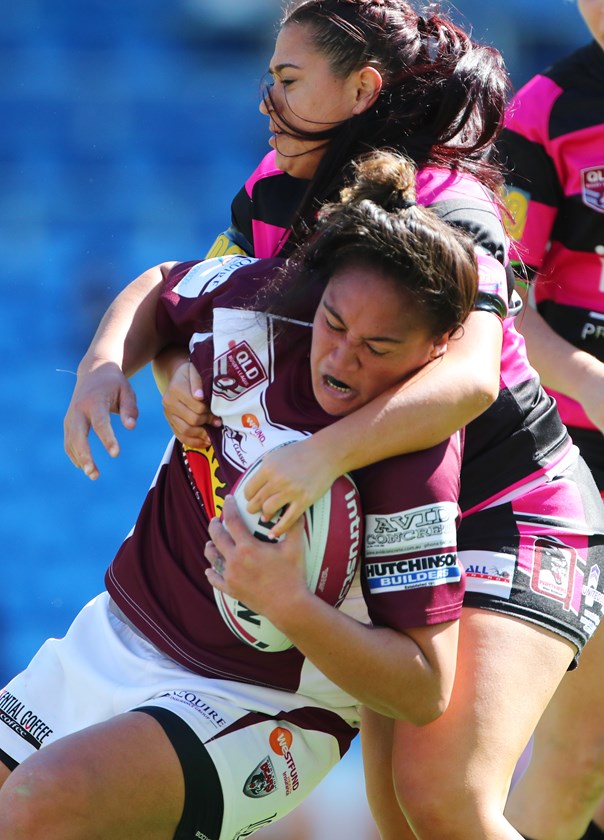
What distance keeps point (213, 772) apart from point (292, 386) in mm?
654

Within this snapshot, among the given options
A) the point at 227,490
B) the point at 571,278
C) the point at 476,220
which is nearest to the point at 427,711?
the point at 227,490

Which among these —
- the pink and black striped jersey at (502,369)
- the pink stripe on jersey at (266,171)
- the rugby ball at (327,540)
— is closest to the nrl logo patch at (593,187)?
the pink and black striped jersey at (502,369)

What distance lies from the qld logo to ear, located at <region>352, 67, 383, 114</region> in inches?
21.7

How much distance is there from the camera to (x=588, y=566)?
7.41ft

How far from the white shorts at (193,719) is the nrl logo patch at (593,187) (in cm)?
147

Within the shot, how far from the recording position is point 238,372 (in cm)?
203

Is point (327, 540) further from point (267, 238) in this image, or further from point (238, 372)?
point (267, 238)

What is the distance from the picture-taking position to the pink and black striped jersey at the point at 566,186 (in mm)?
2941

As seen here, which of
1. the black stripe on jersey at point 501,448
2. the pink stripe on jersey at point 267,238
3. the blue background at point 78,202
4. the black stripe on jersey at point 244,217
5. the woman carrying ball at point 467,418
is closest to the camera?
the woman carrying ball at point 467,418

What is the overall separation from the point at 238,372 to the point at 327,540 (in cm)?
35

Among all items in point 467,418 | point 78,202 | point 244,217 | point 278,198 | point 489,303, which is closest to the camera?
point 467,418

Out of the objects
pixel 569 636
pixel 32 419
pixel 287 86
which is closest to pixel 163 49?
pixel 32 419

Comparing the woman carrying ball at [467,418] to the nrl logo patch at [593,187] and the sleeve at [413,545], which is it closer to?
the sleeve at [413,545]

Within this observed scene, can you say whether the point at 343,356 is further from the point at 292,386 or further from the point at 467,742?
the point at 467,742
